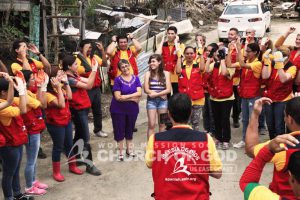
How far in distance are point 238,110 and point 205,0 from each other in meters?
20.9

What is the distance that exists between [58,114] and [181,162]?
2923 mm

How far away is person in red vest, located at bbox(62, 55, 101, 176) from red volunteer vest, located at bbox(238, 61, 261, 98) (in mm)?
2478

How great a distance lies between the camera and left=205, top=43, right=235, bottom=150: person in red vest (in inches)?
260

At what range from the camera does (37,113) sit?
523cm

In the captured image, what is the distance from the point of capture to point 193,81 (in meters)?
6.70

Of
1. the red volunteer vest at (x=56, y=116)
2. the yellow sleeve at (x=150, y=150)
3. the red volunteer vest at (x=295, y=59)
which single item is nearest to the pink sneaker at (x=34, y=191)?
the red volunteer vest at (x=56, y=116)

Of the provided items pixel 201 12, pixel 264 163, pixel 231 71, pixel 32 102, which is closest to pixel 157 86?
pixel 231 71

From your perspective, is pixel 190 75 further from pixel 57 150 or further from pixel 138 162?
pixel 57 150

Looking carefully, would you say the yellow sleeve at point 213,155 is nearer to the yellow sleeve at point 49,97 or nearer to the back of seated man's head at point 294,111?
the back of seated man's head at point 294,111

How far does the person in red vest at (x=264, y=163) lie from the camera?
217 cm

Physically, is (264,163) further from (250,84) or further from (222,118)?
(222,118)

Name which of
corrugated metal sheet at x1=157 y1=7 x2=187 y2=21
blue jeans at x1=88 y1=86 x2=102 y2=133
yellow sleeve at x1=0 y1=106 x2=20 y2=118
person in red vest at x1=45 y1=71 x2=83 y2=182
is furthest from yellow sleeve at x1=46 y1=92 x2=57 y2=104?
corrugated metal sheet at x1=157 y1=7 x2=187 y2=21

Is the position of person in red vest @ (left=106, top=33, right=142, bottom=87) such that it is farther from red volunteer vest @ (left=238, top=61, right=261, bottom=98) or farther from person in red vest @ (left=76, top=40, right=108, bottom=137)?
red volunteer vest @ (left=238, top=61, right=261, bottom=98)

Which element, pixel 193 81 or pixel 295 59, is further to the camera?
pixel 193 81
